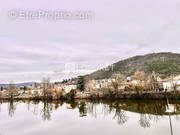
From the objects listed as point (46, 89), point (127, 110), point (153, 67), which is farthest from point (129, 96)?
point (153, 67)

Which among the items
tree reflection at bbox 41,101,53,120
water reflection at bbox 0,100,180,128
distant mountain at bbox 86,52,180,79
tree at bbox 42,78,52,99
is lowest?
tree reflection at bbox 41,101,53,120

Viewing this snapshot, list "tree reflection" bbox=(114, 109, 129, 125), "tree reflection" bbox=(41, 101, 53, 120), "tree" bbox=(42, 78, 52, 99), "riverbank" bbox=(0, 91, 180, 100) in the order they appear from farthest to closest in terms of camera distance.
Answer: "tree" bbox=(42, 78, 52, 99) < "riverbank" bbox=(0, 91, 180, 100) < "tree reflection" bbox=(41, 101, 53, 120) < "tree reflection" bbox=(114, 109, 129, 125)

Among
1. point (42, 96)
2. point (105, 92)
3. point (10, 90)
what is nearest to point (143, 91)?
point (105, 92)

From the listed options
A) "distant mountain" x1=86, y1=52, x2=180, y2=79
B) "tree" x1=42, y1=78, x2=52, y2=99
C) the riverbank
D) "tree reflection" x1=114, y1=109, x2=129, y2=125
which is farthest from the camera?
"distant mountain" x1=86, y1=52, x2=180, y2=79

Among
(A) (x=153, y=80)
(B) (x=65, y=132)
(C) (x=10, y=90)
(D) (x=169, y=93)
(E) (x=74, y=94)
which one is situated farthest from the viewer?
(C) (x=10, y=90)

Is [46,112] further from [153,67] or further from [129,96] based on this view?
[153,67]

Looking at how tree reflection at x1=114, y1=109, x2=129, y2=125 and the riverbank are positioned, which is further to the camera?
the riverbank

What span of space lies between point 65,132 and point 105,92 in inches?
597

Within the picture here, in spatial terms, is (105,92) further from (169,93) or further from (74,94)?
(169,93)

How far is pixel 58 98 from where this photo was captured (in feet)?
78.0

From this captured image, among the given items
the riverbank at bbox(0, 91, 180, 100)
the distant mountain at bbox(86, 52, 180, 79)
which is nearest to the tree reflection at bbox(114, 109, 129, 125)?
the riverbank at bbox(0, 91, 180, 100)

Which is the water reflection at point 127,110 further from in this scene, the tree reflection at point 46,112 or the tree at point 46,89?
the tree at point 46,89

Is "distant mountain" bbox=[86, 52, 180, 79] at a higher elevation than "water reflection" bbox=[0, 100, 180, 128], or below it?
higher

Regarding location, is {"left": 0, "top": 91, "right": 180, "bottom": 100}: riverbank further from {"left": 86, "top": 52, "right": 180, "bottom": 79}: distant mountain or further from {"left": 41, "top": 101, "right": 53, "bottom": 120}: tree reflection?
{"left": 86, "top": 52, "right": 180, "bottom": 79}: distant mountain
